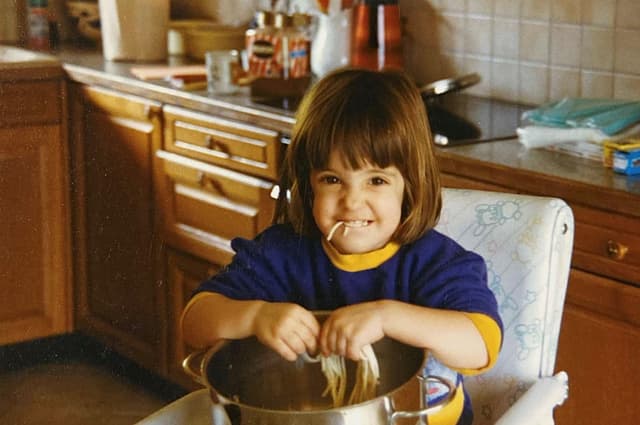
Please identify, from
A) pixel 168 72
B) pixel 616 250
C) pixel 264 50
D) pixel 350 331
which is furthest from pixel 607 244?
pixel 168 72

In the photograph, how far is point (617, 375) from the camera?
1.76m

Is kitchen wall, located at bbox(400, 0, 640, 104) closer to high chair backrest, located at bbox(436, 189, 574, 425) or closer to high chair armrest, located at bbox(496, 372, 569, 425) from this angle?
high chair backrest, located at bbox(436, 189, 574, 425)

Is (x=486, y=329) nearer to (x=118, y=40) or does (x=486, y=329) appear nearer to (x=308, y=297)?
(x=308, y=297)

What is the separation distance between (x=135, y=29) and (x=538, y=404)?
2314 millimetres

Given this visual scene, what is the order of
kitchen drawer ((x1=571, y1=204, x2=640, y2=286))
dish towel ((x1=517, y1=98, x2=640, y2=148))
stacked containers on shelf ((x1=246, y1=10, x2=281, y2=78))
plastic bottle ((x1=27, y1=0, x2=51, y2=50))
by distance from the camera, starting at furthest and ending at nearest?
plastic bottle ((x1=27, y1=0, x2=51, y2=50)) → stacked containers on shelf ((x1=246, y1=10, x2=281, y2=78)) → dish towel ((x1=517, y1=98, x2=640, y2=148)) → kitchen drawer ((x1=571, y1=204, x2=640, y2=286))

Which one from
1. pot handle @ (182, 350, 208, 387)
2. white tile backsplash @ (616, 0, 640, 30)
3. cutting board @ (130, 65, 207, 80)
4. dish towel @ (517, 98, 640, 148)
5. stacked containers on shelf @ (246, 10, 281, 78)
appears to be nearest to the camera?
pot handle @ (182, 350, 208, 387)

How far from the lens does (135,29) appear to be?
127 inches

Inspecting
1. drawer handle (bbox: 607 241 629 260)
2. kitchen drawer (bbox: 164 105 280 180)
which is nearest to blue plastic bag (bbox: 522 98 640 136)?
drawer handle (bbox: 607 241 629 260)

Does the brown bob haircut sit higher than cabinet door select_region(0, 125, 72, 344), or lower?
higher

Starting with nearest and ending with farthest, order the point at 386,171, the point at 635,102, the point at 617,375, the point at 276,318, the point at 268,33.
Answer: the point at 276,318 → the point at 386,171 → the point at 617,375 → the point at 635,102 → the point at 268,33

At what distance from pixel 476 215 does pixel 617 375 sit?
525 mm

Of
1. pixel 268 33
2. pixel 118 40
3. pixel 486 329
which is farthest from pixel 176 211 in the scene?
pixel 486 329

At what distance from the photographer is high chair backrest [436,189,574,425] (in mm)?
1316

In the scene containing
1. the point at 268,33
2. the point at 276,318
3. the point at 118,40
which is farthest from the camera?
the point at 118,40
